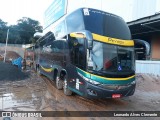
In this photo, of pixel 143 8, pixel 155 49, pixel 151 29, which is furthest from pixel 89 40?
pixel 155 49

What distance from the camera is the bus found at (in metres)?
7.75

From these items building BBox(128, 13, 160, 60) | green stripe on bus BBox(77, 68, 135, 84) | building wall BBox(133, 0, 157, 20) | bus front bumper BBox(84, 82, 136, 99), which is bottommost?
bus front bumper BBox(84, 82, 136, 99)

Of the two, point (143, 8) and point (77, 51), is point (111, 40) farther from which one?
point (143, 8)

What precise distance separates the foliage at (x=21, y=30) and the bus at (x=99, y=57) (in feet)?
195

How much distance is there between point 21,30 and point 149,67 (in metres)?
61.7

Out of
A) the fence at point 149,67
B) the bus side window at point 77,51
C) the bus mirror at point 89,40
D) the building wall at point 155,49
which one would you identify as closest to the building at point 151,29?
the building wall at point 155,49

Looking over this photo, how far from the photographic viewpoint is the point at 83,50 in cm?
815

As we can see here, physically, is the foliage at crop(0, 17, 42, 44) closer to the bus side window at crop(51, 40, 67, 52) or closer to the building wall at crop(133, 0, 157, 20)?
the building wall at crop(133, 0, 157, 20)

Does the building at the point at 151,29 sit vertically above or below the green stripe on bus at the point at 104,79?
above

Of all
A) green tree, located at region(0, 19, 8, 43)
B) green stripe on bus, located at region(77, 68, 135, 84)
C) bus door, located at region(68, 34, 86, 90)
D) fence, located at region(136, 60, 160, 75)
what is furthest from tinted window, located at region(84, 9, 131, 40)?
green tree, located at region(0, 19, 8, 43)

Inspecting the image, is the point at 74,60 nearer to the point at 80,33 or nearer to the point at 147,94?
the point at 80,33

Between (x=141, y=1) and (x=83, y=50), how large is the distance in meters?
12.2

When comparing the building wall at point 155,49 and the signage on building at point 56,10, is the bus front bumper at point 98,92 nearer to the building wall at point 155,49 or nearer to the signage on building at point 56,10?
the building wall at point 155,49

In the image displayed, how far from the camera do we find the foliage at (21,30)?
68.3 meters
